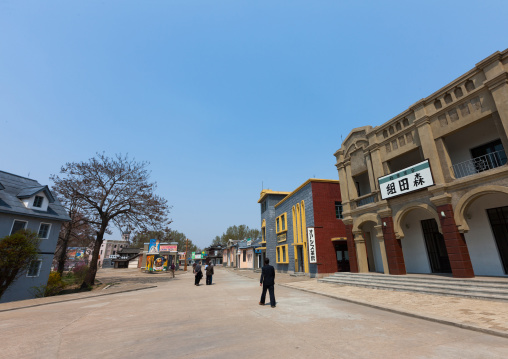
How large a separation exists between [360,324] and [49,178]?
27.8 metres

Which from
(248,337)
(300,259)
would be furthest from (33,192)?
(300,259)

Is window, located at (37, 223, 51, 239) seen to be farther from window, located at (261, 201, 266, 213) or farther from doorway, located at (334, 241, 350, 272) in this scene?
window, located at (261, 201, 266, 213)

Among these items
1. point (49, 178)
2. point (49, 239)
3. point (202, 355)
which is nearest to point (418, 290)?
point (202, 355)

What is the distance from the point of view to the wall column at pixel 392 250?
1379 centimetres

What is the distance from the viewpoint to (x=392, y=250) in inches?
555

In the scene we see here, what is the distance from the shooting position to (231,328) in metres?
5.68

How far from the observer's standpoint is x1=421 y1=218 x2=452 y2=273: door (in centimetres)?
1421

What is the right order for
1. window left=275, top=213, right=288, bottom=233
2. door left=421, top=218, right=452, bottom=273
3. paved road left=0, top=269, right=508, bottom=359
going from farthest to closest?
window left=275, top=213, right=288, bottom=233 → door left=421, top=218, right=452, bottom=273 → paved road left=0, top=269, right=508, bottom=359

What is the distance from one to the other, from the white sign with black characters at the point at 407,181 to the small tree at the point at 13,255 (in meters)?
22.1

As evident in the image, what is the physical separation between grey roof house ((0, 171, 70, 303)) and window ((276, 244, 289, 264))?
21.3 metres

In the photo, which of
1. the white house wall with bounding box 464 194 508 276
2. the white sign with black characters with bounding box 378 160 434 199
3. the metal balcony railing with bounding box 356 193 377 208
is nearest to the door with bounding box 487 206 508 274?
the white house wall with bounding box 464 194 508 276

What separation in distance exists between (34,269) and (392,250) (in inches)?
970

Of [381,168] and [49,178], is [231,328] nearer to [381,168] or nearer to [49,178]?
[381,168]

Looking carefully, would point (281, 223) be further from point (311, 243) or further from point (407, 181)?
point (407, 181)
